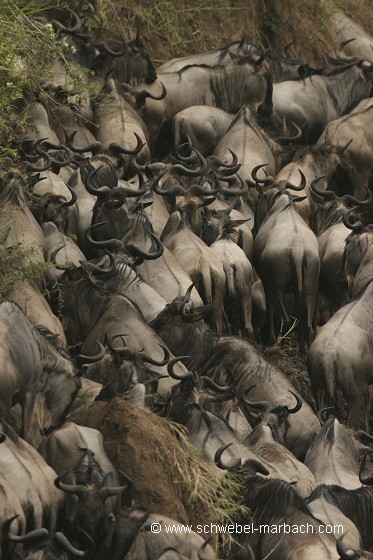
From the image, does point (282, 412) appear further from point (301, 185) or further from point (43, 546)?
point (301, 185)

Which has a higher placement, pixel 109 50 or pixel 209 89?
pixel 109 50

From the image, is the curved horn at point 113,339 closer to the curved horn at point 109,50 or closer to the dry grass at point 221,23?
the curved horn at point 109,50

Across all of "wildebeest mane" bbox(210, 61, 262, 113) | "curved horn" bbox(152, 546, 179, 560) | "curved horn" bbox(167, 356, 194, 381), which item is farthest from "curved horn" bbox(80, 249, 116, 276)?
"wildebeest mane" bbox(210, 61, 262, 113)

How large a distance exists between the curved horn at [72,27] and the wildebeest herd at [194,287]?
1.3 inches

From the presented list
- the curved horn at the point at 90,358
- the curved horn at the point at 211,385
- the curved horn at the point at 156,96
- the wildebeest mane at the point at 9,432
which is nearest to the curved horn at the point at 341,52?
the curved horn at the point at 156,96

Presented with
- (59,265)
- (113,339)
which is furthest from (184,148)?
(113,339)

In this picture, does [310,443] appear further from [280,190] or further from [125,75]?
[125,75]

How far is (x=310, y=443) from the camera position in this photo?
14008 mm

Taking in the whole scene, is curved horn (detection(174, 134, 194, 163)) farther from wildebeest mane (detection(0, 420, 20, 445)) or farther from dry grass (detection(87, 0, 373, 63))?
wildebeest mane (detection(0, 420, 20, 445))

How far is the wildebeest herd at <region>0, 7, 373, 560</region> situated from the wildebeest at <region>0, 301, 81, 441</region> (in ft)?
0.06

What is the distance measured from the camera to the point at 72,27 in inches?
749

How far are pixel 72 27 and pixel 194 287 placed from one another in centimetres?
522

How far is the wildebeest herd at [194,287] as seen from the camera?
11.3 metres

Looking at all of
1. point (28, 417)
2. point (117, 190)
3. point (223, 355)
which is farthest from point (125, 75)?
point (28, 417)
